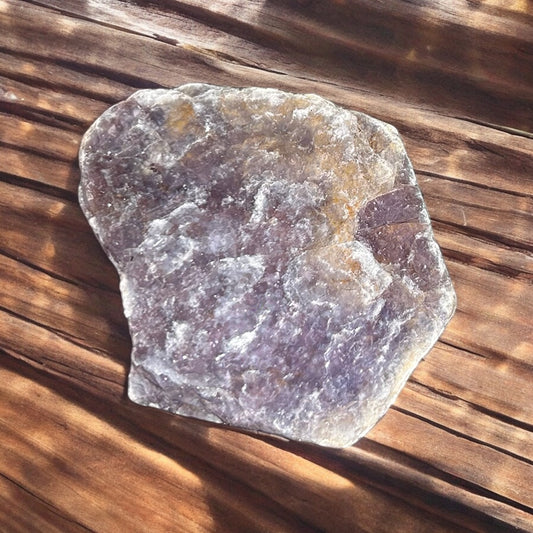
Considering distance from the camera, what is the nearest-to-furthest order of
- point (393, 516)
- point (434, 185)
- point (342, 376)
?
1. point (342, 376)
2. point (393, 516)
3. point (434, 185)

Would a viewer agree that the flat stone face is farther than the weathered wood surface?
No

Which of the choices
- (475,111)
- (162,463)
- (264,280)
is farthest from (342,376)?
(475,111)

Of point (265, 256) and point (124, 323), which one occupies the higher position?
point (265, 256)

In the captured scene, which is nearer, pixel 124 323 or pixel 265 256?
pixel 265 256

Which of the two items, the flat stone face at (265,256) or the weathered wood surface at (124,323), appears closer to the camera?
the flat stone face at (265,256)

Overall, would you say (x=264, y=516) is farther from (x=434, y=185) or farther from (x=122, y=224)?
(x=434, y=185)
